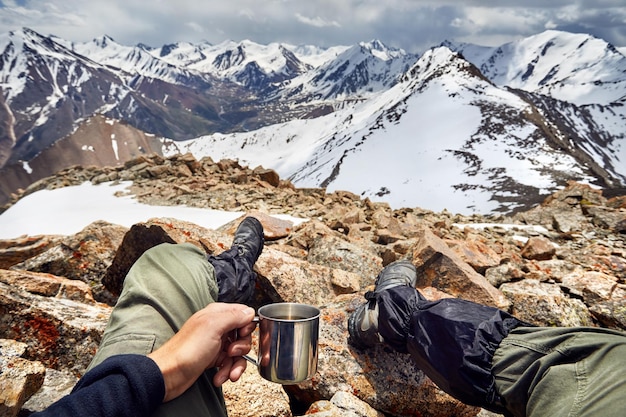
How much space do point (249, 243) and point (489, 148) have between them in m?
70.3

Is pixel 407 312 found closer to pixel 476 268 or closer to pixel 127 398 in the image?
pixel 127 398

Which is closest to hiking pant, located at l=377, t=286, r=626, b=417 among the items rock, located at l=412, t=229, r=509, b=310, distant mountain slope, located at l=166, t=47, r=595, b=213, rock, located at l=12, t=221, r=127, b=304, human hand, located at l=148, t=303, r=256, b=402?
human hand, located at l=148, t=303, r=256, b=402

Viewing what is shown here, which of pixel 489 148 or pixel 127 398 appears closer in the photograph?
pixel 127 398

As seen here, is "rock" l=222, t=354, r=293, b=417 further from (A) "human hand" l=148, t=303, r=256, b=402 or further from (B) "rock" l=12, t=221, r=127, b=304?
(B) "rock" l=12, t=221, r=127, b=304

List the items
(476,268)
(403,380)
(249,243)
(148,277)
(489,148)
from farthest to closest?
(489,148)
(476,268)
(249,243)
(403,380)
(148,277)

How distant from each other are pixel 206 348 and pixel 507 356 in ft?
6.88

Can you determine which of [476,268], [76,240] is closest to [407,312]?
[476,268]

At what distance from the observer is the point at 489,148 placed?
65.5 meters

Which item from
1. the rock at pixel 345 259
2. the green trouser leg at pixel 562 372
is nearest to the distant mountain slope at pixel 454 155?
the rock at pixel 345 259

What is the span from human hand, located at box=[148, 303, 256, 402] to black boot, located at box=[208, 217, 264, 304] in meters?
1.02

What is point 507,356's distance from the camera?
8.46ft

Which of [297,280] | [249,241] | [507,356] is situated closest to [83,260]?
[249,241]

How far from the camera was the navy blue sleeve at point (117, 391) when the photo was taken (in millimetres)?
1496

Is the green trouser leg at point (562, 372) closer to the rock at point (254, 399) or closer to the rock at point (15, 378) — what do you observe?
the rock at point (254, 399)
